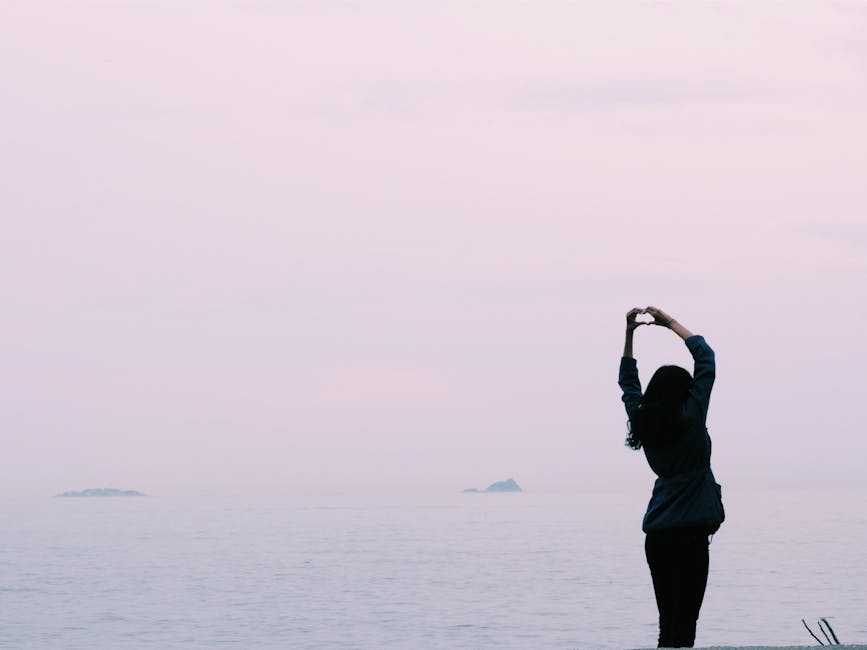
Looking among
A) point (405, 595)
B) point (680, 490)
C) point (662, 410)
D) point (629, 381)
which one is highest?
point (629, 381)

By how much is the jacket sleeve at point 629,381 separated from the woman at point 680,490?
0.80 feet

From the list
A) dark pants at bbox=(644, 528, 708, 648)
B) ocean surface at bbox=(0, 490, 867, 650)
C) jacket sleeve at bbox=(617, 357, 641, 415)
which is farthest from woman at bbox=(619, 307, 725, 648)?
ocean surface at bbox=(0, 490, 867, 650)

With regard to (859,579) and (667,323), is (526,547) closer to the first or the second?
(859,579)

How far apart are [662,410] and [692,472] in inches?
14.1

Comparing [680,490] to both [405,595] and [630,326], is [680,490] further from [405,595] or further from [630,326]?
[405,595]

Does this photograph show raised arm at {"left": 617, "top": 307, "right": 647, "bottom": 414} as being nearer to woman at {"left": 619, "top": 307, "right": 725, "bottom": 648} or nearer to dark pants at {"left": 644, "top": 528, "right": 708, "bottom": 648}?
woman at {"left": 619, "top": 307, "right": 725, "bottom": 648}

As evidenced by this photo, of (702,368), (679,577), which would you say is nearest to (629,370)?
(702,368)

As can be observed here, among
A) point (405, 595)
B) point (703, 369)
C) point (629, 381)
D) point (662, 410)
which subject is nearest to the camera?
point (662, 410)

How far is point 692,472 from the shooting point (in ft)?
20.7

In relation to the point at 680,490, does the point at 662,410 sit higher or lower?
higher

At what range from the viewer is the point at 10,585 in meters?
48.6

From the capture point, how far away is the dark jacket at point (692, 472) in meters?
6.24

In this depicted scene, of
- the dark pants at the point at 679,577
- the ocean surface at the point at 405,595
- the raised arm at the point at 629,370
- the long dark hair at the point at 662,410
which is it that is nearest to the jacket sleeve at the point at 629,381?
the raised arm at the point at 629,370

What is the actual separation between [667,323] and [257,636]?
90.3 feet
